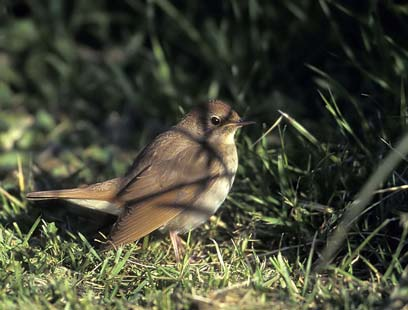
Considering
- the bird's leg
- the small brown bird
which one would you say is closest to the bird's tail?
the small brown bird

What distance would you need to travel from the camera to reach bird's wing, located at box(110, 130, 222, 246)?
441 centimetres

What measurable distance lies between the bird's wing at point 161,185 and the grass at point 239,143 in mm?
157

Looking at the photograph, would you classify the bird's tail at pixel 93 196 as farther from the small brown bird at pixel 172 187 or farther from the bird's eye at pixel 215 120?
the bird's eye at pixel 215 120

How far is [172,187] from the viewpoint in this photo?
4.64 m

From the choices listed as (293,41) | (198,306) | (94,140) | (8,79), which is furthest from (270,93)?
(198,306)

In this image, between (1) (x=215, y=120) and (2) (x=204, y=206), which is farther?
(1) (x=215, y=120)

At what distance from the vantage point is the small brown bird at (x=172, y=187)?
4504 mm

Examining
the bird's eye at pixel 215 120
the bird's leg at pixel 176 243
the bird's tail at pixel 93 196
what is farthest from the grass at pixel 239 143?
the bird's eye at pixel 215 120

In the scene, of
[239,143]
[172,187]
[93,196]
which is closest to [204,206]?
[172,187]

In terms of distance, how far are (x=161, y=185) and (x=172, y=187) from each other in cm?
7

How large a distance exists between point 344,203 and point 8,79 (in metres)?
4.01

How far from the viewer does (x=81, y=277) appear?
4.18m

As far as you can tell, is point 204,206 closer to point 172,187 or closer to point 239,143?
point 172,187

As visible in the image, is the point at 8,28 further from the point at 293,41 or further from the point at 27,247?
the point at 27,247
